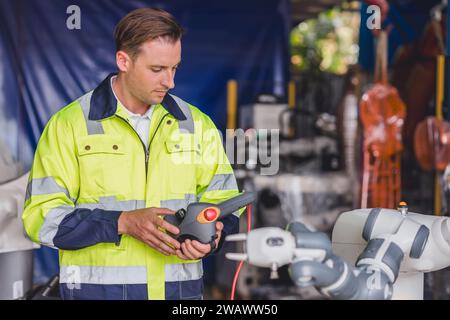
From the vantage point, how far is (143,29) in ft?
7.90

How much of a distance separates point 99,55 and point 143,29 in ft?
5.73

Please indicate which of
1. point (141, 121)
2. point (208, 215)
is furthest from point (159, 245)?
point (141, 121)

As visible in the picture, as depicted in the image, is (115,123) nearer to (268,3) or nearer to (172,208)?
(172,208)

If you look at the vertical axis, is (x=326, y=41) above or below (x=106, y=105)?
above

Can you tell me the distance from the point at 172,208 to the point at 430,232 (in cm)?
78

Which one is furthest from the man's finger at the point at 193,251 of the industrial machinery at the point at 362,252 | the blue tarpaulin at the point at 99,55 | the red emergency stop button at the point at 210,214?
the blue tarpaulin at the point at 99,55

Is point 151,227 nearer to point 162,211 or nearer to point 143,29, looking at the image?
point 162,211

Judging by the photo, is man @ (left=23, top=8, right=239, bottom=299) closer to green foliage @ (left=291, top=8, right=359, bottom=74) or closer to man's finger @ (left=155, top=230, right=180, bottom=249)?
man's finger @ (left=155, top=230, right=180, bottom=249)

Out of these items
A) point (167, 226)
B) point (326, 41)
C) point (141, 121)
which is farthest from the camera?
point (326, 41)

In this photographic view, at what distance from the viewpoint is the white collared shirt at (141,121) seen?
250 centimetres

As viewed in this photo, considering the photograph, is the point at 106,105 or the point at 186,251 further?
the point at 106,105

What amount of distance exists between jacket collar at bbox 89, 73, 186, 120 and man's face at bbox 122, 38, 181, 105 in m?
0.07

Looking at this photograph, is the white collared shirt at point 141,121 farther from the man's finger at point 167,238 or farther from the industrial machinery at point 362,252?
→ the industrial machinery at point 362,252

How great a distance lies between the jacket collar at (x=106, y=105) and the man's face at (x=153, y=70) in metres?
0.07
